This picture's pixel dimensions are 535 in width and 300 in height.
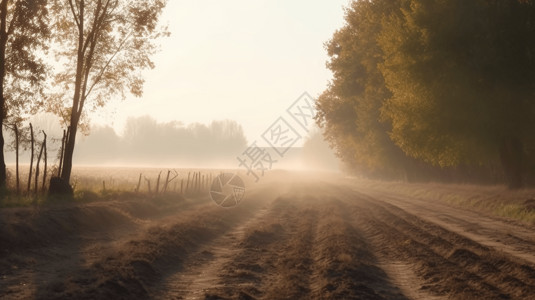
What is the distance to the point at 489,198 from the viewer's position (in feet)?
78.1

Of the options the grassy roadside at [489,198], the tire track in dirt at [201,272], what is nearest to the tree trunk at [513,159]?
the grassy roadside at [489,198]

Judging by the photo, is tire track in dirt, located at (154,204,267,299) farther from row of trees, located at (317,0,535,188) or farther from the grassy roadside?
row of trees, located at (317,0,535,188)

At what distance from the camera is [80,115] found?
24.3 m

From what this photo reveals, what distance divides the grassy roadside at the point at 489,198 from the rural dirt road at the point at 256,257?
6.06ft

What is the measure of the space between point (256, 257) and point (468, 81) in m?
17.9

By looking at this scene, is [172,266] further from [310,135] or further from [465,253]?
[310,135]

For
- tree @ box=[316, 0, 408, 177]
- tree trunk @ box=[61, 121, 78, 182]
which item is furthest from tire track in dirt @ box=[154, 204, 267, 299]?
tree @ box=[316, 0, 408, 177]

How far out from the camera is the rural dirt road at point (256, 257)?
Result: 848 centimetres

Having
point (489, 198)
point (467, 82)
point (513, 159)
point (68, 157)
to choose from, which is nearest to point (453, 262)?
point (489, 198)

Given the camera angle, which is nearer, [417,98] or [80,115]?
[80,115]

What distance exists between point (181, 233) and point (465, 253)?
322 inches

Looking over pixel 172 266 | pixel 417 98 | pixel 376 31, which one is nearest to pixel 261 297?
pixel 172 266

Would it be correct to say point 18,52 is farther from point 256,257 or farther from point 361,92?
point 361,92

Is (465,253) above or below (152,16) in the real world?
below
